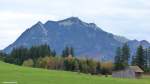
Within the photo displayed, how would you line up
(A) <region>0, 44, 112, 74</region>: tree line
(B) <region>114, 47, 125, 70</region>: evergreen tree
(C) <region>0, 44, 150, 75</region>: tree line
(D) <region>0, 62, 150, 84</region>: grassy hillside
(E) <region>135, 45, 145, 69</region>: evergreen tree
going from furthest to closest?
(E) <region>135, 45, 145, 69</region>: evergreen tree < (B) <region>114, 47, 125, 70</region>: evergreen tree < (C) <region>0, 44, 150, 75</region>: tree line < (A) <region>0, 44, 112, 74</region>: tree line < (D) <region>0, 62, 150, 84</region>: grassy hillside

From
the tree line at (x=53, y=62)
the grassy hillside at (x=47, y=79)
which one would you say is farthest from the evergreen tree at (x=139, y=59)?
the grassy hillside at (x=47, y=79)

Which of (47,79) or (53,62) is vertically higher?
(53,62)

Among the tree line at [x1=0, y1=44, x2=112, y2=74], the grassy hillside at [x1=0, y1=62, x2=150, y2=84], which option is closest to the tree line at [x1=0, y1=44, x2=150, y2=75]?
the tree line at [x1=0, y1=44, x2=112, y2=74]

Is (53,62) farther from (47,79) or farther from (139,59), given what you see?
(47,79)

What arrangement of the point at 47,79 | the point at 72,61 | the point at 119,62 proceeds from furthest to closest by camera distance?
the point at 119,62 → the point at 72,61 → the point at 47,79

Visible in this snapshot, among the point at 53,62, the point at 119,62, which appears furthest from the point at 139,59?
the point at 53,62

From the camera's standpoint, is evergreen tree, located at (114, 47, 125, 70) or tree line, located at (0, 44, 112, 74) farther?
evergreen tree, located at (114, 47, 125, 70)

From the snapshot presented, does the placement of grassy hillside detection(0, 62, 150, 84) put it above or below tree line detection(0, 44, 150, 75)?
below

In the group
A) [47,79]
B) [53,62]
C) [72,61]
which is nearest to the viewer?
[47,79]

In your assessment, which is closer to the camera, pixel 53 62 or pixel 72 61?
pixel 72 61

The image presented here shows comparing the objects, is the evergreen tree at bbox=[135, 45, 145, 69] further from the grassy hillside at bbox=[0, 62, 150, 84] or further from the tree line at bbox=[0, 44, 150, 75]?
the grassy hillside at bbox=[0, 62, 150, 84]

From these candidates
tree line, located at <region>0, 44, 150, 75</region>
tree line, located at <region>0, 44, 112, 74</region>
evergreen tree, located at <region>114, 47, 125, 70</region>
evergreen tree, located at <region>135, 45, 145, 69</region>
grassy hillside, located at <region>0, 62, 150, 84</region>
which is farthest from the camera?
evergreen tree, located at <region>135, 45, 145, 69</region>

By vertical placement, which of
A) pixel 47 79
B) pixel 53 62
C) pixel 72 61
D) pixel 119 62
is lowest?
pixel 47 79

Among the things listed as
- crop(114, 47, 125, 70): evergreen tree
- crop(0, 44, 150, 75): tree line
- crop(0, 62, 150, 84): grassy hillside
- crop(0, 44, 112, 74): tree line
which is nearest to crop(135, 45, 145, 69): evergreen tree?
crop(0, 44, 150, 75): tree line
